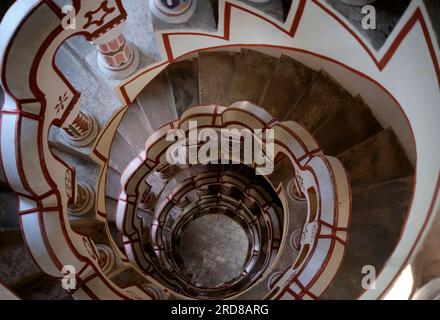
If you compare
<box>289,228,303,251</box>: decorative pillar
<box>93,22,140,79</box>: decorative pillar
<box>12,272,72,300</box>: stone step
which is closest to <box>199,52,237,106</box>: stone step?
<box>93,22,140,79</box>: decorative pillar

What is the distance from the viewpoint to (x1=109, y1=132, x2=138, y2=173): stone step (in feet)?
16.6

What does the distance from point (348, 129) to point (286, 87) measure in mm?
915

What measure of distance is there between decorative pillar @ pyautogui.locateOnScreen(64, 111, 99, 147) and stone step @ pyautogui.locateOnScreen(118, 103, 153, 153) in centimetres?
97

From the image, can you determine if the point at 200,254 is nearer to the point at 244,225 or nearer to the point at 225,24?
the point at 244,225

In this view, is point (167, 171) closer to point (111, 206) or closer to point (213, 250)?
point (111, 206)

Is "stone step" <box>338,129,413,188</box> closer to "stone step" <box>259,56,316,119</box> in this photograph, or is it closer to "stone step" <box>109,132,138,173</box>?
"stone step" <box>259,56,316,119</box>

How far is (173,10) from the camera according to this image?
3281mm

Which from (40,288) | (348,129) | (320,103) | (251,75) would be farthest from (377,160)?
(40,288)

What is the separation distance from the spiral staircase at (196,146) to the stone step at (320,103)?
0.02 metres

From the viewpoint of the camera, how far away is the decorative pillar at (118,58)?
3338 mm

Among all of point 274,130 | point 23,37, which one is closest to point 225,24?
point 274,130
